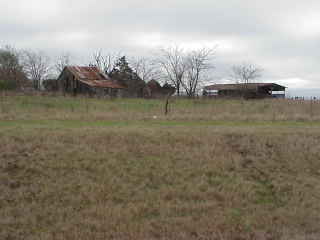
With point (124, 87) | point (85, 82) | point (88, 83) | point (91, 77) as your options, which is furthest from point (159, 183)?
point (124, 87)

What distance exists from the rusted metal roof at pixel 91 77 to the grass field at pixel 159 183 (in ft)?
122

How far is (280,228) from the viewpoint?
643 centimetres

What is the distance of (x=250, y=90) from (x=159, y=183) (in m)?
56.2

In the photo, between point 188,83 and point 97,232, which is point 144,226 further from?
point 188,83

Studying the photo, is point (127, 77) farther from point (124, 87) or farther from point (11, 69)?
point (11, 69)

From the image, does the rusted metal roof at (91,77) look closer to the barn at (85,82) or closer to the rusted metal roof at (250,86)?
the barn at (85,82)

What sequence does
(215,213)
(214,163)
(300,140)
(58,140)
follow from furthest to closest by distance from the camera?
(300,140)
(58,140)
(214,163)
(215,213)

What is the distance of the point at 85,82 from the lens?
4944 centimetres

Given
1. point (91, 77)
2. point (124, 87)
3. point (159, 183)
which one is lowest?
point (159, 183)

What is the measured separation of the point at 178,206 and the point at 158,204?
0.49m

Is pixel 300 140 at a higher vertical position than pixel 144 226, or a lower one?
higher

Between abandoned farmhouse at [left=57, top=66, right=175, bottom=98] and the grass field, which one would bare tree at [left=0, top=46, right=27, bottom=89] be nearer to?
abandoned farmhouse at [left=57, top=66, right=175, bottom=98]

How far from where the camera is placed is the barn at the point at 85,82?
49.6 m

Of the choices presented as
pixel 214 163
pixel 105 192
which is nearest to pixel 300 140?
pixel 214 163
